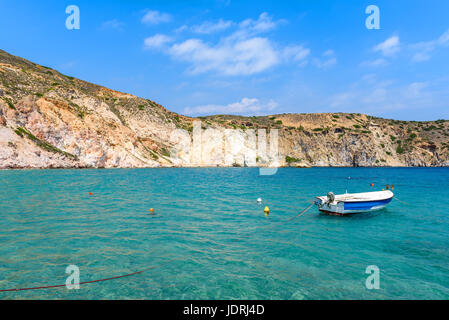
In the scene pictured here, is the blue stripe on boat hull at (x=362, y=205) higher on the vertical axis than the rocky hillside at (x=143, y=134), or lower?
lower

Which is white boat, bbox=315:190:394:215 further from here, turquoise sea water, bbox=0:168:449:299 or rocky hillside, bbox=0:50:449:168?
rocky hillside, bbox=0:50:449:168

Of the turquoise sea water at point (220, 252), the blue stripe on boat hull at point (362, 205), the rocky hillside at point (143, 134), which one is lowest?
the turquoise sea water at point (220, 252)

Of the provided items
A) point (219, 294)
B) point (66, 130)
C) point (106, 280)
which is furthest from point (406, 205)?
point (66, 130)

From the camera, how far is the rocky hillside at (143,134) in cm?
6419

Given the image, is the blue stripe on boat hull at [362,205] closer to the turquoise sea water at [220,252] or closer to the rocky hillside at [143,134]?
the turquoise sea water at [220,252]

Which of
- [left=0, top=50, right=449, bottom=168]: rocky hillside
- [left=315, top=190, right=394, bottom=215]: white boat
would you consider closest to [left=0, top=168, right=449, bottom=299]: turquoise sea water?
[left=315, top=190, right=394, bottom=215]: white boat

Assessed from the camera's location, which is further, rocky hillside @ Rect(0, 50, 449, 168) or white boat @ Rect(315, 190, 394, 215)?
rocky hillside @ Rect(0, 50, 449, 168)

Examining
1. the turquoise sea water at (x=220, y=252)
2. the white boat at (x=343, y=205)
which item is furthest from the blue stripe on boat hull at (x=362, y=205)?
the turquoise sea water at (x=220, y=252)

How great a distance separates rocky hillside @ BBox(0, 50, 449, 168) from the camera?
211 feet

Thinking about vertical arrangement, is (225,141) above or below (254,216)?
above

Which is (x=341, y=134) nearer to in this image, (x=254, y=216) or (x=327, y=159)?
(x=327, y=159)

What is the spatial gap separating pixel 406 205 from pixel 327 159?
103 m

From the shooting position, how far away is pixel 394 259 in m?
10.9

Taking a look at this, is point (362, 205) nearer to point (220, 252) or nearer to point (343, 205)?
point (343, 205)
